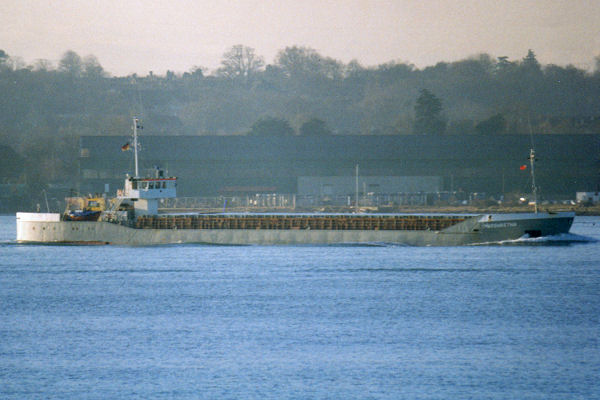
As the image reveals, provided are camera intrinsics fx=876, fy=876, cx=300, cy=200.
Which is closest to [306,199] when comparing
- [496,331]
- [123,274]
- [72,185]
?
[72,185]

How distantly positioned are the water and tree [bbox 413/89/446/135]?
100m

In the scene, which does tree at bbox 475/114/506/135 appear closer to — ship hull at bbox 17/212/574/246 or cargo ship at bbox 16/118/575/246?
cargo ship at bbox 16/118/575/246

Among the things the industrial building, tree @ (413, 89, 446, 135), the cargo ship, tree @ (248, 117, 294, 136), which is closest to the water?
the cargo ship

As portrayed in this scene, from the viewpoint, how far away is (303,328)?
148ft

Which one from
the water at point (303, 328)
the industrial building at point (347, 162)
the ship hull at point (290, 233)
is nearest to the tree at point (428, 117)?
the industrial building at point (347, 162)

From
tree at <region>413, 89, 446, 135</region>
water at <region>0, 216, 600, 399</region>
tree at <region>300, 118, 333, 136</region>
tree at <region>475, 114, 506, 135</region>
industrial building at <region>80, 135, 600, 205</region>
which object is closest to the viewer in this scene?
water at <region>0, 216, 600, 399</region>

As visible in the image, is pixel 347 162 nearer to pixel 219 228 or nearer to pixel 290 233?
pixel 219 228

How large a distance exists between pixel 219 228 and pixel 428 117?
103095mm

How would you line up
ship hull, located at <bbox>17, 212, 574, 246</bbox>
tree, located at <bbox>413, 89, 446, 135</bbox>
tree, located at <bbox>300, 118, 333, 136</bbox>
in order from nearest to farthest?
ship hull, located at <bbox>17, 212, 574, 246</bbox> < tree, located at <bbox>413, 89, 446, 135</bbox> < tree, located at <bbox>300, 118, 333, 136</bbox>

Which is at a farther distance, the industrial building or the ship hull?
the industrial building

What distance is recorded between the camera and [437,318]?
47.8 meters

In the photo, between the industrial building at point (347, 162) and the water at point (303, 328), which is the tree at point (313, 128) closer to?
the industrial building at point (347, 162)

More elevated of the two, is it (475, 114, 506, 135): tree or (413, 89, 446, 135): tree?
(413, 89, 446, 135): tree

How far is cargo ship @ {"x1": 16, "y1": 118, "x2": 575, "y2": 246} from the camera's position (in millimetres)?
74500
